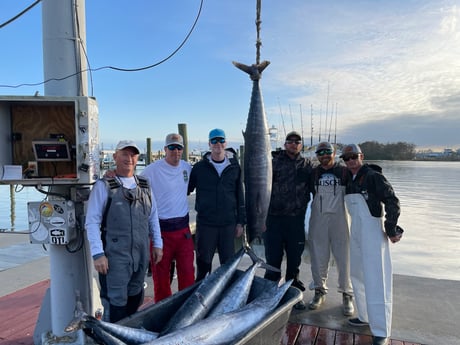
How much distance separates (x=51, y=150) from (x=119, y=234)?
81cm

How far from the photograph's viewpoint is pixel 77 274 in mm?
2674

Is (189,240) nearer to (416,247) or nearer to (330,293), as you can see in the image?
(330,293)

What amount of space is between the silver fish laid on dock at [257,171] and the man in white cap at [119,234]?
0.99m

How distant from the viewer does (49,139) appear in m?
2.69

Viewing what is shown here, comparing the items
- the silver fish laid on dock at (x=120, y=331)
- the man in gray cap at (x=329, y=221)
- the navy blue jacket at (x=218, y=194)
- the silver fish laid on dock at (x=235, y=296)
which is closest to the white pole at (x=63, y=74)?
the silver fish laid on dock at (x=120, y=331)

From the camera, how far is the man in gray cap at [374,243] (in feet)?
9.72

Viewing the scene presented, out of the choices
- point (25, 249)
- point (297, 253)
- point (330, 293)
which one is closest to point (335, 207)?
point (297, 253)

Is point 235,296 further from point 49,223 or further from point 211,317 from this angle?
point 49,223

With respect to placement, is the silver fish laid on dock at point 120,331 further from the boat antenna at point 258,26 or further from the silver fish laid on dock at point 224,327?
the boat antenna at point 258,26

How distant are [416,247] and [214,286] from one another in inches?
257

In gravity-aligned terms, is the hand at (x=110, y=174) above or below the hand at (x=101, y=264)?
above

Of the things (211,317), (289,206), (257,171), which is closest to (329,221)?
(289,206)

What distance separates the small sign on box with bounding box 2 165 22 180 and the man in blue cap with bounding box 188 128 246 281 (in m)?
1.48

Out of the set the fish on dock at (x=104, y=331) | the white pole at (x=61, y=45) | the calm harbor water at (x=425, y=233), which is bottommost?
the calm harbor water at (x=425, y=233)
